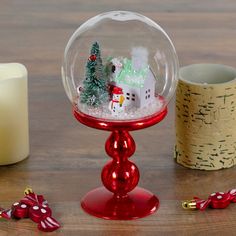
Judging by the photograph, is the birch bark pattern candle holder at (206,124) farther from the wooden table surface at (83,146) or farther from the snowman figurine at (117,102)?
the snowman figurine at (117,102)

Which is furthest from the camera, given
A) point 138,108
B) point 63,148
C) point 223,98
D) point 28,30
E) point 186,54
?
point 28,30

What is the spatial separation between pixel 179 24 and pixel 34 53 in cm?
39

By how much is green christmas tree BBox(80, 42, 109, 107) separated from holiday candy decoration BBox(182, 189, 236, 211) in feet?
0.70

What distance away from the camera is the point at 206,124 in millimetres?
1586

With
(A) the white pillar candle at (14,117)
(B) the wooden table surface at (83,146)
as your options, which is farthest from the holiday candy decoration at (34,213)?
(A) the white pillar candle at (14,117)

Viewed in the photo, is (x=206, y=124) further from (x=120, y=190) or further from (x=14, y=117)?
(x=14, y=117)

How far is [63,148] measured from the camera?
1.68 meters

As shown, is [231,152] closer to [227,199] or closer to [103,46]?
[227,199]

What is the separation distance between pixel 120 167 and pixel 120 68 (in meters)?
0.16

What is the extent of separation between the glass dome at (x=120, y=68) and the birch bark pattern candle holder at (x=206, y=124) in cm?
11

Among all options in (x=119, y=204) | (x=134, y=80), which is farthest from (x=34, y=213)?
(x=134, y=80)

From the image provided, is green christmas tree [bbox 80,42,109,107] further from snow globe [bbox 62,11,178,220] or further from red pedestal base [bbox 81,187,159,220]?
red pedestal base [bbox 81,187,159,220]

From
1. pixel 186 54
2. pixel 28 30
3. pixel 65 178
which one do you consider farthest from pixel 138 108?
pixel 28 30

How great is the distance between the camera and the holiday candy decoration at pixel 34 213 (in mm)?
1438
